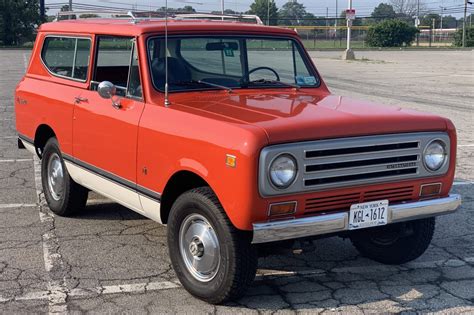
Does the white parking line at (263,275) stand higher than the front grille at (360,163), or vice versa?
the front grille at (360,163)

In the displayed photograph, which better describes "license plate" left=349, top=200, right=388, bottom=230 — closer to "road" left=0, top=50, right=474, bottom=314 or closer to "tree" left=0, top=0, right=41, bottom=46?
"road" left=0, top=50, right=474, bottom=314

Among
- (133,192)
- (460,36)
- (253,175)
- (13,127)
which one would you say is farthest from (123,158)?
(460,36)

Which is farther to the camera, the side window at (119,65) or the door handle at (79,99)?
the door handle at (79,99)

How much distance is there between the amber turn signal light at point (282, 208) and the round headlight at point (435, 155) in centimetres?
111

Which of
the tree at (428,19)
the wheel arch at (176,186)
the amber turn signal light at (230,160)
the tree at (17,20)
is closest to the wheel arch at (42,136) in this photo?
the wheel arch at (176,186)

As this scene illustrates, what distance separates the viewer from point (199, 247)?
4.48 metres

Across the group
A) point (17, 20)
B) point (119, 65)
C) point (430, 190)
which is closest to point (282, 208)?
point (430, 190)

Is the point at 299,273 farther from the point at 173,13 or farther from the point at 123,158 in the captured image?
the point at 173,13

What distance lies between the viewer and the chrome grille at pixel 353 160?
160 inches

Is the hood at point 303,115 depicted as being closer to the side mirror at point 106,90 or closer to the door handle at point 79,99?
the side mirror at point 106,90

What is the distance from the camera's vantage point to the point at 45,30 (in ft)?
23.1

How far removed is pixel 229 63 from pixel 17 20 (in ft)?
170

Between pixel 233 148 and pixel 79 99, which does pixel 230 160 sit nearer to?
pixel 233 148

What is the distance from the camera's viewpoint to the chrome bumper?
4.02m
